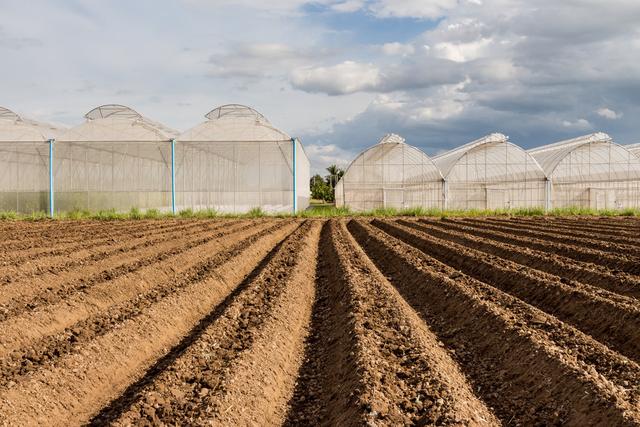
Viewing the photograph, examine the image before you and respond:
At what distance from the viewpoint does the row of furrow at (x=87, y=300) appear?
6266mm

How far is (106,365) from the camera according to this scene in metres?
5.49

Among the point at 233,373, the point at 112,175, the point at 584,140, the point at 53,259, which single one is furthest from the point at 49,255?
the point at 584,140

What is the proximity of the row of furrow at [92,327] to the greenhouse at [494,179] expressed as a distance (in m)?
22.8

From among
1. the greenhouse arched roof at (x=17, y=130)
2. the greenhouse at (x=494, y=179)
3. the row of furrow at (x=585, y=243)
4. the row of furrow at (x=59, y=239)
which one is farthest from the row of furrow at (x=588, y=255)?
the greenhouse arched roof at (x=17, y=130)

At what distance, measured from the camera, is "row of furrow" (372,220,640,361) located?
636 cm

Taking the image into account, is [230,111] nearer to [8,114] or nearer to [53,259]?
[8,114]

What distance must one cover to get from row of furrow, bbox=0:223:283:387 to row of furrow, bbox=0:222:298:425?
0.54 feet

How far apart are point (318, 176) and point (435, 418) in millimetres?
81770

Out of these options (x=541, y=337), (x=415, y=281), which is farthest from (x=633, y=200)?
(x=541, y=337)

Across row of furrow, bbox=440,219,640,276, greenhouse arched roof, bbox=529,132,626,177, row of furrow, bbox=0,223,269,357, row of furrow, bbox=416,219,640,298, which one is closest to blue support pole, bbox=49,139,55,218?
row of furrow, bbox=0,223,269,357

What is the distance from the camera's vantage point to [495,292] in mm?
8023

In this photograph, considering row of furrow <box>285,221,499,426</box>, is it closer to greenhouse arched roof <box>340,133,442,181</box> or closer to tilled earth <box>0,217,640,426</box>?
tilled earth <box>0,217,640,426</box>

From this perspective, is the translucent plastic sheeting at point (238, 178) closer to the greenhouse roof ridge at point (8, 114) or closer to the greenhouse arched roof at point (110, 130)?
the greenhouse arched roof at point (110, 130)

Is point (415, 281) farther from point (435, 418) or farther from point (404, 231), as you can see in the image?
point (404, 231)
